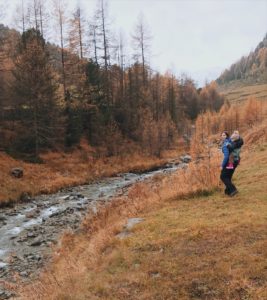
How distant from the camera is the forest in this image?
34.9m

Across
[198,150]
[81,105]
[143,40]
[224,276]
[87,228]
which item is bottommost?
[87,228]

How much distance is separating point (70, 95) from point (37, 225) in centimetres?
2726

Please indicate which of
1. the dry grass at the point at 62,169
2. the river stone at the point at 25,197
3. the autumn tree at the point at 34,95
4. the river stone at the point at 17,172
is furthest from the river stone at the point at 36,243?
the autumn tree at the point at 34,95

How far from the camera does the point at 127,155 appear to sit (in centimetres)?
4397

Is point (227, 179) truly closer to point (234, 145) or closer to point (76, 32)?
point (234, 145)

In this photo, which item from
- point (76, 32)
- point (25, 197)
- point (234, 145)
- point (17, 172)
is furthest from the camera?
point (76, 32)

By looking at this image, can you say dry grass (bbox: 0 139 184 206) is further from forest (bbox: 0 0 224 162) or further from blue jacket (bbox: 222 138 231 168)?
blue jacket (bbox: 222 138 231 168)

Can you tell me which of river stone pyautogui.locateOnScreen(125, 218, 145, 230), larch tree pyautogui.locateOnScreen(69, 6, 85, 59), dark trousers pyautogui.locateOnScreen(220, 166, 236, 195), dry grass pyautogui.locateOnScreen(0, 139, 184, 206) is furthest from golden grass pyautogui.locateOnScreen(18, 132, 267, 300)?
larch tree pyautogui.locateOnScreen(69, 6, 85, 59)

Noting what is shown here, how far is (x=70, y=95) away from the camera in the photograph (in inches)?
1692

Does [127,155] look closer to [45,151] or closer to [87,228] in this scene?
[45,151]

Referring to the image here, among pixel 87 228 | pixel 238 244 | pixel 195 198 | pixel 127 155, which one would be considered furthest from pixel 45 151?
pixel 238 244

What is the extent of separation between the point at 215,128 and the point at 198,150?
8028 centimetres

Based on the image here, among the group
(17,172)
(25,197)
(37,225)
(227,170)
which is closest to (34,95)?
(17,172)

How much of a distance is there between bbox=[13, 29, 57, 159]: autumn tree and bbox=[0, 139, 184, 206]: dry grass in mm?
2414
